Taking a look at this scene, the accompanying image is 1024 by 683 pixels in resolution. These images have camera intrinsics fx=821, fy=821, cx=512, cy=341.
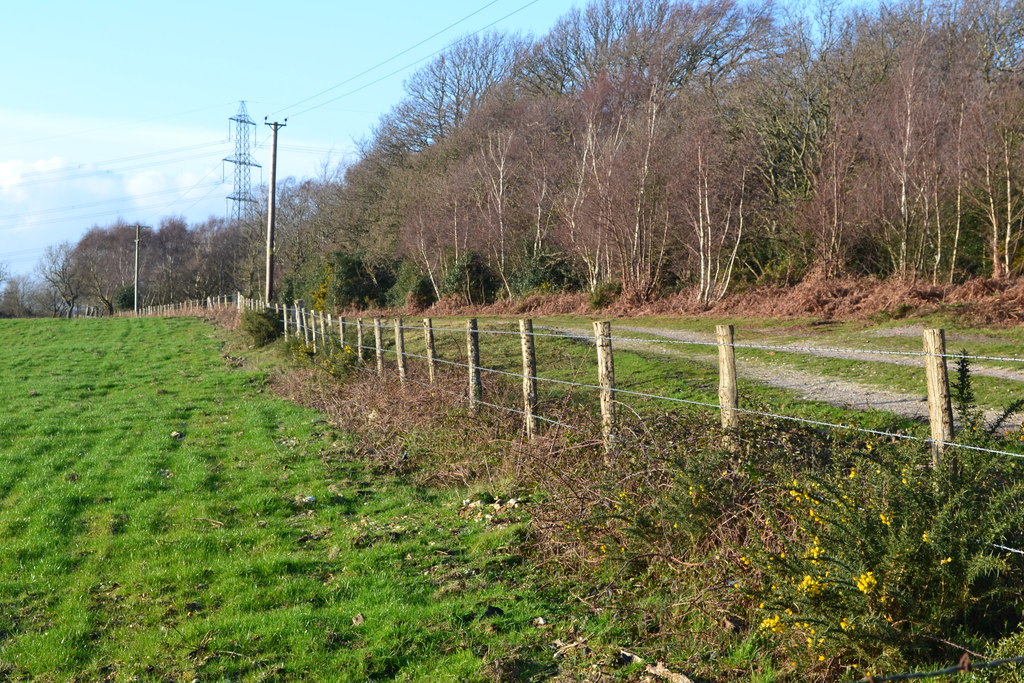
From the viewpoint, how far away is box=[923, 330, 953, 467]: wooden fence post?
5.05 m

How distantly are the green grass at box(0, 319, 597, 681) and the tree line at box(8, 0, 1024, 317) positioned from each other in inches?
721

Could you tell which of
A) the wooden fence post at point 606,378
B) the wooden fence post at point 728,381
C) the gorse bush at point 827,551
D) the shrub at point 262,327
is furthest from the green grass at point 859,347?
the shrub at point 262,327

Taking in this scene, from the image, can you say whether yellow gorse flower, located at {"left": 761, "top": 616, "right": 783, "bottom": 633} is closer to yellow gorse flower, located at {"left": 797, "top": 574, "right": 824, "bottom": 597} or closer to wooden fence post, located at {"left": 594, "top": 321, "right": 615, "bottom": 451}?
yellow gorse flower, located at {"left": 797, "top": 574, "right": 824, "bottom": 597}

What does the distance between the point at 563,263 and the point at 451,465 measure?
1054 inches

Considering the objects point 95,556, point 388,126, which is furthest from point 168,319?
point 95,556

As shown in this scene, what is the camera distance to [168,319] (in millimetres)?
42656

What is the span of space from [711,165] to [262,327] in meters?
15.5

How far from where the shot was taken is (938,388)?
508 cm

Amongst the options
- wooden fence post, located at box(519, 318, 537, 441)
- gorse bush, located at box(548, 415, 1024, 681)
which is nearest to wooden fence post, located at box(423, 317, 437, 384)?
wooden fence post, located at box(519, 318, 537, 441)

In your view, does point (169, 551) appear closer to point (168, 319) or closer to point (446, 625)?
point (446, 625)

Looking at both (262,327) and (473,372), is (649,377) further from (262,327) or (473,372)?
(262,327)

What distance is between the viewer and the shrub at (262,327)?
85.0 feet

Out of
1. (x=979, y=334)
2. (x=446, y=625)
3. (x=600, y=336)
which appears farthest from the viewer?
(x=979, y=334)

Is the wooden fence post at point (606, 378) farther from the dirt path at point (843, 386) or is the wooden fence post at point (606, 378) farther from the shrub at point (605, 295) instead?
the shrub at point (605, 295)
